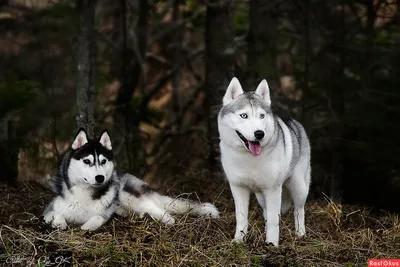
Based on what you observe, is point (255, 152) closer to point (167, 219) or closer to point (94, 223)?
point (167, 219)

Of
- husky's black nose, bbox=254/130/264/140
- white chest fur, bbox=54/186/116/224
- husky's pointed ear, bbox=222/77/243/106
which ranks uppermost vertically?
husky's pointed ear, bbox=222/77/243/106

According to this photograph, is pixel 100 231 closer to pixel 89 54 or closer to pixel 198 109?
pixel 89 54

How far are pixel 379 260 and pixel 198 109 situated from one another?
36.7 feet

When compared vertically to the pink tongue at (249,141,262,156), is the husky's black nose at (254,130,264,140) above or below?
above

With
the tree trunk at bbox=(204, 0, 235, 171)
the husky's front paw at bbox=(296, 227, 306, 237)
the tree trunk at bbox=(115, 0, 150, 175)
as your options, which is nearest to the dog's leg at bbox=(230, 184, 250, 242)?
the husky's front paw at bbox=(296, 227, 306, 237)

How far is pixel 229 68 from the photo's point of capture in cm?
1301

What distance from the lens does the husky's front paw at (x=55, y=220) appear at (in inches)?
291

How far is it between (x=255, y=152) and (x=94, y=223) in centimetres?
194

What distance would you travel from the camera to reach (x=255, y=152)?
691 centimetres

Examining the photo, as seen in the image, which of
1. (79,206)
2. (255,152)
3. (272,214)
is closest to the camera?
(255,152)

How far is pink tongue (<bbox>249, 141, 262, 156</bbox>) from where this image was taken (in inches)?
272

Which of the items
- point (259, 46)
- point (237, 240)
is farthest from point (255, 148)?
point (259, 46)

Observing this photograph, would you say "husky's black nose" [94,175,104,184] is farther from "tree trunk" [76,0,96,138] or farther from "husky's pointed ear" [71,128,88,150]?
"tree trunk" [76,0,96,138]

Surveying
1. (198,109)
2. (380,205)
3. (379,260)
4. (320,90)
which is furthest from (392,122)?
(198,109)
